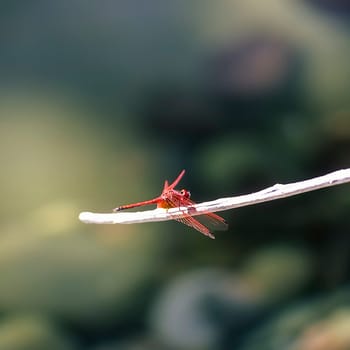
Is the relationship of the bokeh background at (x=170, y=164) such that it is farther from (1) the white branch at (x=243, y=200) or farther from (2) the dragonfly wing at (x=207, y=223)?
(1) the white branch at (x=243, y=200)

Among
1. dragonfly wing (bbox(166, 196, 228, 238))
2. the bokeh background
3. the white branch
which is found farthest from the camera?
the bokeh background

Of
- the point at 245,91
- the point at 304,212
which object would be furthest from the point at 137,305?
the point at 245,91

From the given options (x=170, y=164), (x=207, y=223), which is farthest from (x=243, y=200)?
(x=170, y=164)

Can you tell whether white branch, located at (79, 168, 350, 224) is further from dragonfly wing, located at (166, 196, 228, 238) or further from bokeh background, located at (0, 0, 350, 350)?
bokeh background, located at (0, 0, 350, 350)

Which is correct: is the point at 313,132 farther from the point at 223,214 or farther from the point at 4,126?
the point at 4,126

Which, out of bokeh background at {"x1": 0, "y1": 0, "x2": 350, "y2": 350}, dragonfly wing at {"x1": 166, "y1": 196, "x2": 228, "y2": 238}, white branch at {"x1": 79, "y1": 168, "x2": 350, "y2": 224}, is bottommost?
white branch at {"x1": 79, "y1": 168, "x2": 350, "y2": 224}

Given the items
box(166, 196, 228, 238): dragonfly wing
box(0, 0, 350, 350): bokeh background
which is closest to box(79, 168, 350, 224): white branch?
box(166, 196, 228, 238): dragonfly wing

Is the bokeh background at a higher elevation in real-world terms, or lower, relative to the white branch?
higher

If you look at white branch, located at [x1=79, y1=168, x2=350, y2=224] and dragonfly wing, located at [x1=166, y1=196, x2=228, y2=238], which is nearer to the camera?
white branch, located at [x1=79, y1=168, x2=350, y2=224]
